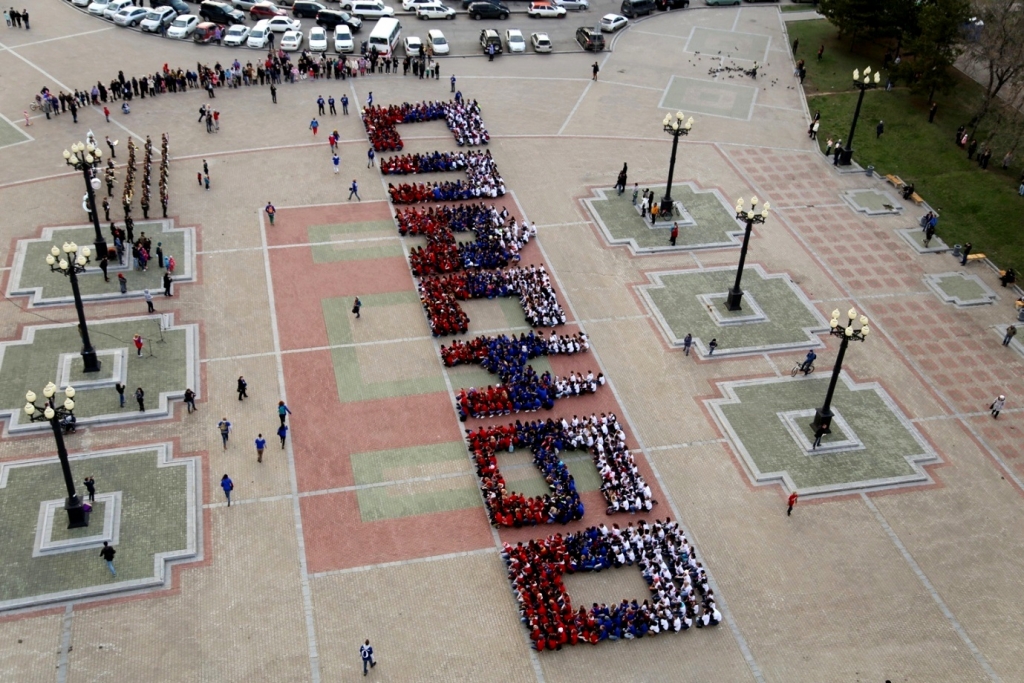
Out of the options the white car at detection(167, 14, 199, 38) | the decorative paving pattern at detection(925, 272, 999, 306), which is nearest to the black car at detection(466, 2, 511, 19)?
the white car at detection(167, 14, 199, 38)

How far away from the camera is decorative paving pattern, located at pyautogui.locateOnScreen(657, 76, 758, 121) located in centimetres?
6725

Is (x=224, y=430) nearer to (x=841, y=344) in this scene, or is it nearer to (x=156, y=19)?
(x=841, y=344)

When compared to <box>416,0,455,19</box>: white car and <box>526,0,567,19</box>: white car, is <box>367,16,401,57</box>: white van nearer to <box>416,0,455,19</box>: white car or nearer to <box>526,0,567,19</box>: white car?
<box>416,0,455,19</box>: white car

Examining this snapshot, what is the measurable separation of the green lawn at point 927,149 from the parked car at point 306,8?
36.7m

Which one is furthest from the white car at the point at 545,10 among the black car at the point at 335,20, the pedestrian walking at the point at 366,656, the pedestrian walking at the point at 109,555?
the pedestrian walking at the point at 366,656

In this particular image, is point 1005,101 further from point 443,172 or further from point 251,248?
point 251,248

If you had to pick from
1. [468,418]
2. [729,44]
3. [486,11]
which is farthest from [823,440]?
[486,11]

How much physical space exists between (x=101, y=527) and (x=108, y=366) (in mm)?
9232

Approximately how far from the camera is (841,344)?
39.4 meters

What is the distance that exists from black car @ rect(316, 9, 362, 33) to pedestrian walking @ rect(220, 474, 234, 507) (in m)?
48.0

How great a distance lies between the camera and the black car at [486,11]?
78.9 meters

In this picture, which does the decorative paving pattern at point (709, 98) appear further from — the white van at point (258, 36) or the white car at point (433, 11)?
the white van at point (258, 36)

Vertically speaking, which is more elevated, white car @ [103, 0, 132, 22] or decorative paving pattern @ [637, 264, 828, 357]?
white car @ [103, 0, 132, 22]

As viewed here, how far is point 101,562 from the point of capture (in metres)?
33.2
